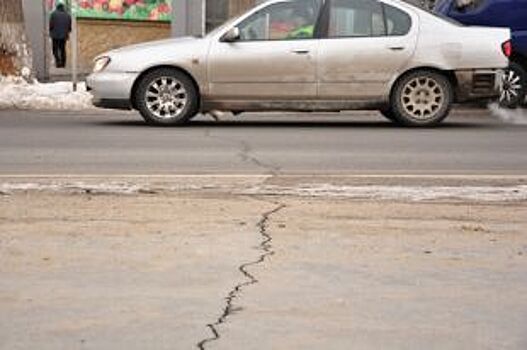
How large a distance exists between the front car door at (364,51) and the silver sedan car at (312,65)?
1cm

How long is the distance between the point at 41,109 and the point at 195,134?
494 centimetres

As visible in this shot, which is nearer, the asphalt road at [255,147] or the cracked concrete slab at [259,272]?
the cracked concrete slab at [259,272]

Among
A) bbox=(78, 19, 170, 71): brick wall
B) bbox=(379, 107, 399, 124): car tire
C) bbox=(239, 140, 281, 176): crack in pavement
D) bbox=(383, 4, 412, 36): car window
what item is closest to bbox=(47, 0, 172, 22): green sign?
bbox=(78, 19, 170, 71): brick wall

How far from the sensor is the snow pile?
56.9 feet

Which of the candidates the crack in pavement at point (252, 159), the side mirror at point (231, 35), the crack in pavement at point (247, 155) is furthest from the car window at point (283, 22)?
the crack in pavement at point (252, 159)

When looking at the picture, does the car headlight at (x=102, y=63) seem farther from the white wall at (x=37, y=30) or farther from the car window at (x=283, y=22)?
the white wall at (x=37, y=30)

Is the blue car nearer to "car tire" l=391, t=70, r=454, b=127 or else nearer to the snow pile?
"car tire" l=391, t=70, r=454, b=127

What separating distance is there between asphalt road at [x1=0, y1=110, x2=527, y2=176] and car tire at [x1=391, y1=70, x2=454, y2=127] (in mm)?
256

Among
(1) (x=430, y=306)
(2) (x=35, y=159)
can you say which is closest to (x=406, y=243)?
(1) (x=430, y=306)

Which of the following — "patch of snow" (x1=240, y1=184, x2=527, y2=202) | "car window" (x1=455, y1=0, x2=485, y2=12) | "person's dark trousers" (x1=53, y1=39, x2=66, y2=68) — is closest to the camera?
"patch of snow" (x1=240, y1=184, x2=527, y2=202)

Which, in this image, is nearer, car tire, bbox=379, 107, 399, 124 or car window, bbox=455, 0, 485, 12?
car tire, bbox=379, 107, 399, 124

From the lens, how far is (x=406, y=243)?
270 inches

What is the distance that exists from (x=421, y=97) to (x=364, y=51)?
915 mm

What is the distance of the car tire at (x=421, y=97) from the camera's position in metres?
13.7
